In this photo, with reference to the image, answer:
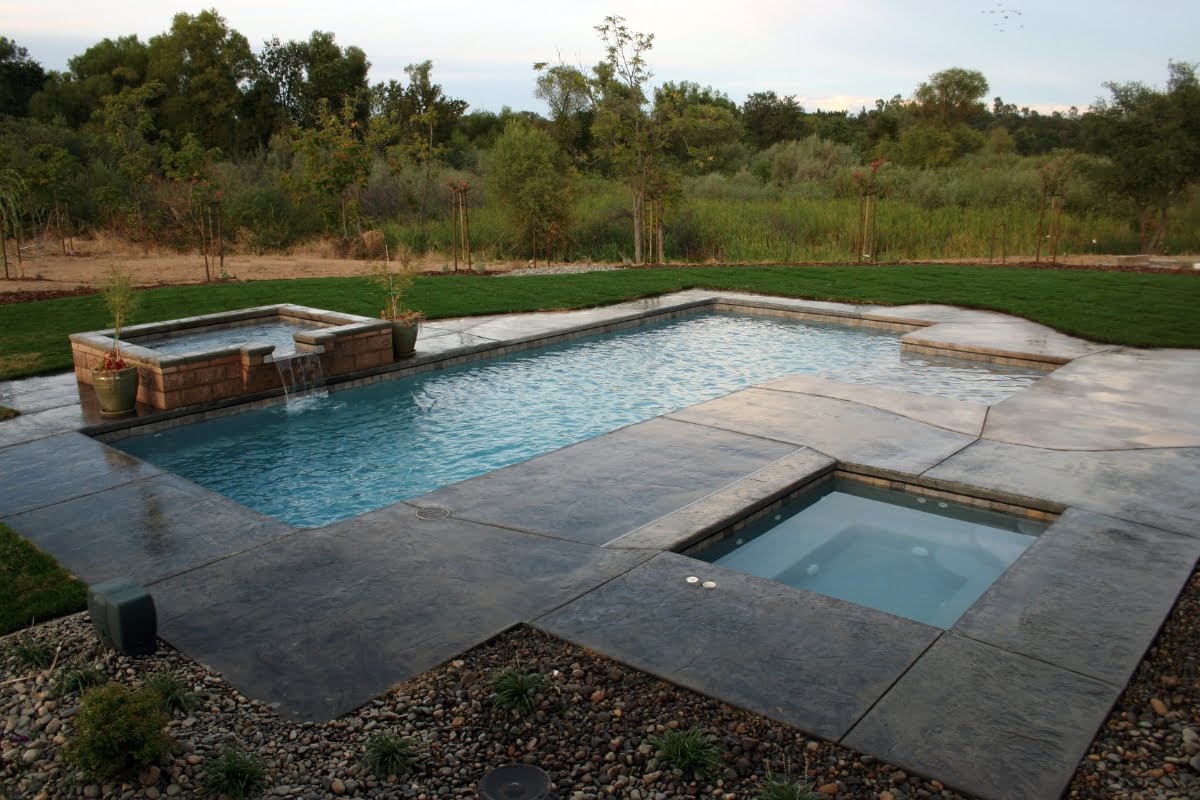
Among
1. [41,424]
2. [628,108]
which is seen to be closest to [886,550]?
[41,424]

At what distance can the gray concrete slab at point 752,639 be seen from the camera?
10.6ft

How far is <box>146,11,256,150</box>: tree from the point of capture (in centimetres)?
2811

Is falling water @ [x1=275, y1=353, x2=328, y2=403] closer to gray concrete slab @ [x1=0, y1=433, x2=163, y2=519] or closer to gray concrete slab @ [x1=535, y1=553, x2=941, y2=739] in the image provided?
gray concrete slab @ [x1=0, y1=433, x2=163, y2=519]

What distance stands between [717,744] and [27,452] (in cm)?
530

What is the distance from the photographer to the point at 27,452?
20.0 feet

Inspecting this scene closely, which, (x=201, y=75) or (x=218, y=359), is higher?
(x=201, y=75)

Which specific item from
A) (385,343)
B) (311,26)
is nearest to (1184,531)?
(385,343)

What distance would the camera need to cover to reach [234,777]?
280cm

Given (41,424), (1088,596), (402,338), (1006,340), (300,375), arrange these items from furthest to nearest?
(1006,340)
(402,338)
(300,375)
(41,424)
(1088,596)

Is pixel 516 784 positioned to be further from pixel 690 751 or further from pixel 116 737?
pixel 116 737

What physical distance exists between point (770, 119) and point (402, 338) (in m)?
31.3

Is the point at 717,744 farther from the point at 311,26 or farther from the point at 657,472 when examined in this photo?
the point at 311,26

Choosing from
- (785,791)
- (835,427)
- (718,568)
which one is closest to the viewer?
(785,791)

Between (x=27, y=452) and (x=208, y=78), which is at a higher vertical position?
(x=208, y=78)
